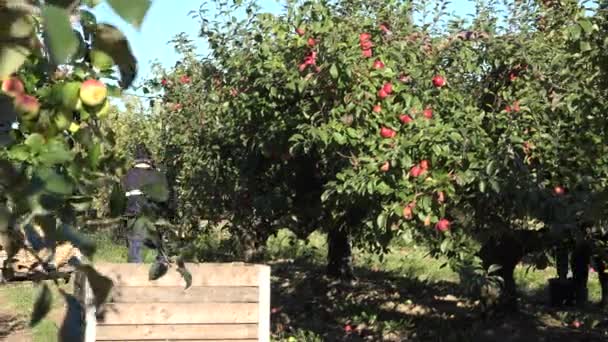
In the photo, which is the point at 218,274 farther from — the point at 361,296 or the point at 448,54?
the point at 361,296

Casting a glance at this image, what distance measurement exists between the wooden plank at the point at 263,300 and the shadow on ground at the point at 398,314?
2.05m

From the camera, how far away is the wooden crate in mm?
4641

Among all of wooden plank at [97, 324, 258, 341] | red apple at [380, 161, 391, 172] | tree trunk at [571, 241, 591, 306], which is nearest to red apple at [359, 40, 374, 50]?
red apple at [380, 161, 391, 172]

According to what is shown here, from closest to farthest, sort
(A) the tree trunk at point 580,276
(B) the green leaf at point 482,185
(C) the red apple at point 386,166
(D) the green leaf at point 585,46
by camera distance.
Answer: (D) the green leaf at point 585,46
(B) the green leaf at point 482,185
(C) the red apple at point 386,166
(A) the tree trunk at point 580,276

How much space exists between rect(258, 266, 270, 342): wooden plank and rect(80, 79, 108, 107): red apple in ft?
11.9

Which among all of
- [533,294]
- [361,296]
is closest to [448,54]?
[361,296]

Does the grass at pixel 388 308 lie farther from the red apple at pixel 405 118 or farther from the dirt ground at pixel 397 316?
the red apple at pixel 405 118

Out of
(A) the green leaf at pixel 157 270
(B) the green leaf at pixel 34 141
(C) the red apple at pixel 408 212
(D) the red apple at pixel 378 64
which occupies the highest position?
(D) the red apple at pixel 378 64

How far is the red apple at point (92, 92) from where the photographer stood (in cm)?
106

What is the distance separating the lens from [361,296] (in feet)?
28.4

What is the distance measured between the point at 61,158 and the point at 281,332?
6346 millimetres

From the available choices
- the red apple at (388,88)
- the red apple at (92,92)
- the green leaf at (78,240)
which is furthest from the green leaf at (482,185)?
the green leaf at (78,240)

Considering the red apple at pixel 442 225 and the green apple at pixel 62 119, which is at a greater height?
the red apple at pixel 442 225

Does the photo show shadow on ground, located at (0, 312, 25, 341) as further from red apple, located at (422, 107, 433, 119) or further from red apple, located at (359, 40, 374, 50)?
red apple, located at (422, 107, 433, 119)
